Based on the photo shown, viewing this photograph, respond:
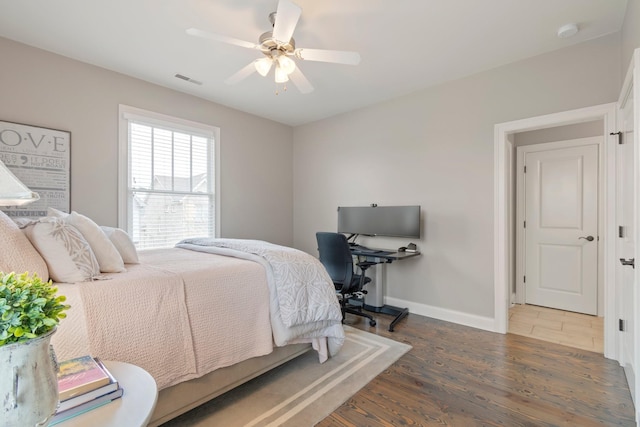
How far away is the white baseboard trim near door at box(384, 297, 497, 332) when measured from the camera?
3.17m

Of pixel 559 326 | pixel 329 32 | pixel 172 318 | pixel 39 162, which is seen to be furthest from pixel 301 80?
pixel 559 326

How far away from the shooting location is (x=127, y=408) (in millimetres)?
859

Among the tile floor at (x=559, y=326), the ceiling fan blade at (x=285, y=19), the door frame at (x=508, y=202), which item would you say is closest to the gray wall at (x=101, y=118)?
the ceiling fan blade at (x=285, y=19)

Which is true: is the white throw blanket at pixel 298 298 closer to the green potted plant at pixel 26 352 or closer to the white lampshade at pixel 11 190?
the green potted plant at pixel 26 352

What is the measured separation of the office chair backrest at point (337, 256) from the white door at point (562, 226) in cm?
265

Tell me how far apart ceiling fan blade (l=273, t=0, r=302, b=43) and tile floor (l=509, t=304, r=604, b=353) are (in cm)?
340

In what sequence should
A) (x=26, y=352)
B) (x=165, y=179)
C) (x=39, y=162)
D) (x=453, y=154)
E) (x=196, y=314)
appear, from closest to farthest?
1. (x=26, y=352)
2. (x=196, y=314)
3. (x=39, y=162)
4. (x=453, y=154)
5. (x=165, y=179)

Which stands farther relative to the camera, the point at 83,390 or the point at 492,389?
the point at 492,389

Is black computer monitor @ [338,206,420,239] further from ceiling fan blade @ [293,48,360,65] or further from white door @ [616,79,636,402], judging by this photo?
ceiling fan blade @ [293,48,360,65]

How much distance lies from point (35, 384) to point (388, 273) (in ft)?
11.9

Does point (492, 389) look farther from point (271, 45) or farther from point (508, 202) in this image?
point (271, 45)

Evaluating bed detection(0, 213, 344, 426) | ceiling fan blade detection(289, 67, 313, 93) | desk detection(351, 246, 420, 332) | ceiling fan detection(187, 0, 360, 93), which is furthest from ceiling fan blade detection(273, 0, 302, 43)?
desk detection(351, 246, 420, 332)

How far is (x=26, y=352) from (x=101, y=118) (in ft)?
10.2

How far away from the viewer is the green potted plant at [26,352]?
0.65 m
